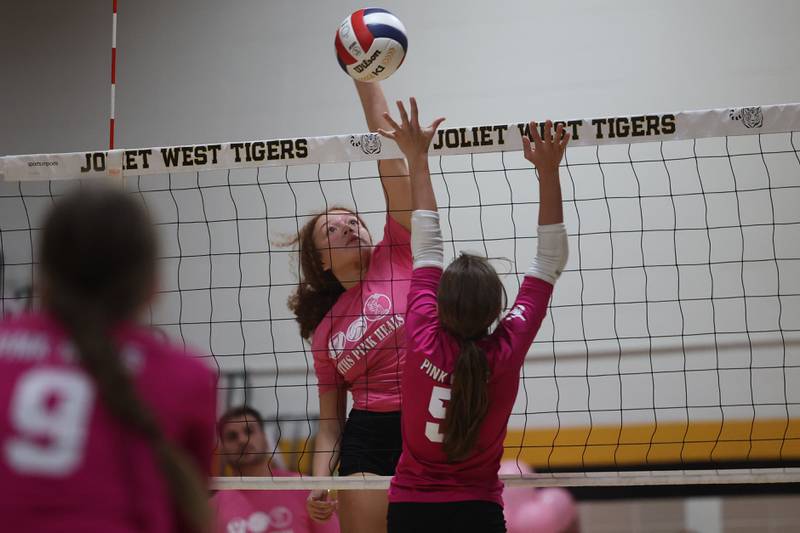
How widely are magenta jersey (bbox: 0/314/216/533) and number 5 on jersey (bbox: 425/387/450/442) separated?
3.78 ft

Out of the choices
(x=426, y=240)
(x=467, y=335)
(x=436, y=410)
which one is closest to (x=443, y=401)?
(x=436, y=410)

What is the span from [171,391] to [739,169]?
485cm

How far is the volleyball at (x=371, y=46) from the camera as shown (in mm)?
3393

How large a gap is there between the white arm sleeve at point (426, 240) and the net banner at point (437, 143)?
2.50 feet

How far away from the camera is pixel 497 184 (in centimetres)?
564

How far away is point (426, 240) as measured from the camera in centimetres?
253

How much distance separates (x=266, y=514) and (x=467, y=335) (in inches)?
96.9

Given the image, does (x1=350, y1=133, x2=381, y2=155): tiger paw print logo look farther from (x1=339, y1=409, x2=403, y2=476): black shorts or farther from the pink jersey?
the pink jersey

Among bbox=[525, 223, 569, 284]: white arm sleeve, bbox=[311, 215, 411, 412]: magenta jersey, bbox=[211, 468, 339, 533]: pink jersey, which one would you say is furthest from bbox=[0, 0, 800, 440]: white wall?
bbox=[525, 223, 569, 284]: white arm sleeve

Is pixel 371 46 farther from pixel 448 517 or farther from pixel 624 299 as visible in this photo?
pixel 624 299

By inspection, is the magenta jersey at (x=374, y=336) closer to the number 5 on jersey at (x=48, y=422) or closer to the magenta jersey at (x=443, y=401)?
the magenta jersey at (x=443, y=401)

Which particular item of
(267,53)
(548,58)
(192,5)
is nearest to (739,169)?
(548,58)

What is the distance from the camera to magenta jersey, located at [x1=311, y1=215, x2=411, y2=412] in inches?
130

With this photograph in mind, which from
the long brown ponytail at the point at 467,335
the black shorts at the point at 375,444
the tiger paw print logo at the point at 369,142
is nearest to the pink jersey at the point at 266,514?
the black shorts at the point at 375,444
